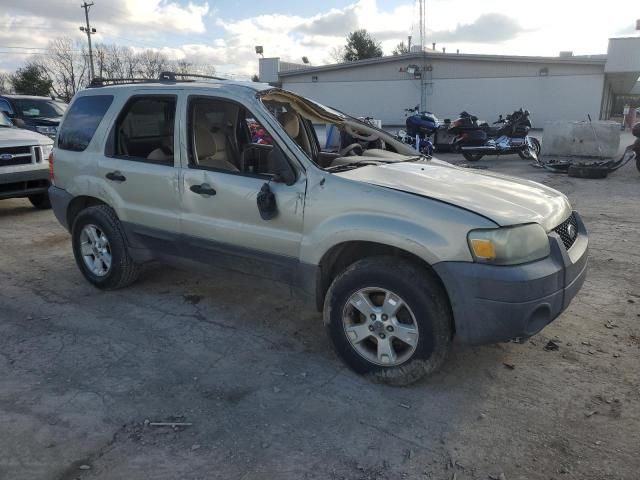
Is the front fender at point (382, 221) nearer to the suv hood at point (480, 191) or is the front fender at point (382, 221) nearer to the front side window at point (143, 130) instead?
the suv hood at point (480, 191)

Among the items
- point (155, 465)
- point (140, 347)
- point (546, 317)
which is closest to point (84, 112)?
point (140, 347)

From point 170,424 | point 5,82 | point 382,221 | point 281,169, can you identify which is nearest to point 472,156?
point 281,169

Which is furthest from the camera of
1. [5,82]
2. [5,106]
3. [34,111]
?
[5,82]

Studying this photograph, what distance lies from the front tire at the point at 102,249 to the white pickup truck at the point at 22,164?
11.8 ft

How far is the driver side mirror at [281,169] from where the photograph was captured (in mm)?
3586

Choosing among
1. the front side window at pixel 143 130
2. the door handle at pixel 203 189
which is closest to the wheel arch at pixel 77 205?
the front side window at pixel 143 130

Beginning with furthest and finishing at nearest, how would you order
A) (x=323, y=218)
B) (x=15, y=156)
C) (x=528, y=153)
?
1. (x=528, y=153)
2. (x=15, y=156)
3. (x=323, y=218)

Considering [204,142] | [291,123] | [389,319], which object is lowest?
[389,319]

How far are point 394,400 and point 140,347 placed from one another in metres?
1.96

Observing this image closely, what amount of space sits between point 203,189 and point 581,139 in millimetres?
14415

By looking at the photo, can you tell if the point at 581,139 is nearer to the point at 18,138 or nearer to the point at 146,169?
the point at 18,138

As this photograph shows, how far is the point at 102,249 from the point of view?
16.4ft

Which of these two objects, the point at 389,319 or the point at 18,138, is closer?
the point at 389,319

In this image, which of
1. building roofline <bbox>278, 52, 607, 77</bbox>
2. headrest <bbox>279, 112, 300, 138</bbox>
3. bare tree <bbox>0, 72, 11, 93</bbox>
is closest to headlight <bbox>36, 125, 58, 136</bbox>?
headrest <bbox>279, 112, 300, 138</bbox>
